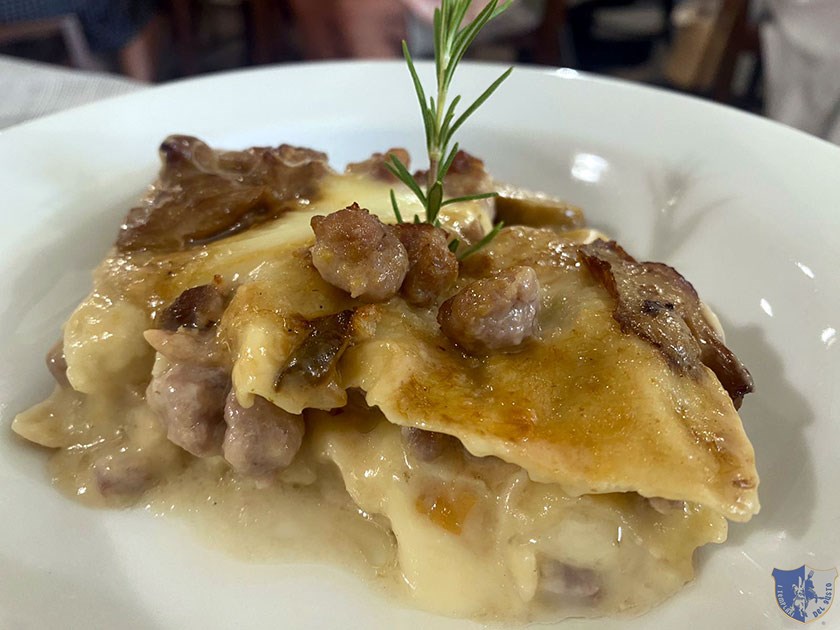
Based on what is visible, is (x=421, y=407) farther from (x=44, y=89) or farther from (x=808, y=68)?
(x=808, y=68)

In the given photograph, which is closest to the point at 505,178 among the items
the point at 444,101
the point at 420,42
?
the point at 444,101

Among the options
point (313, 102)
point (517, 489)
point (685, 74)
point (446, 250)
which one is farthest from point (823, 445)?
point (685, 74)

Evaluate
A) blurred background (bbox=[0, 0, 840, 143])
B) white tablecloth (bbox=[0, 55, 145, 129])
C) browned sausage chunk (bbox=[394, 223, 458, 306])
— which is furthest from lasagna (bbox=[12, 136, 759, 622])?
blurred background (bbox=[0, 0, 840, 143])

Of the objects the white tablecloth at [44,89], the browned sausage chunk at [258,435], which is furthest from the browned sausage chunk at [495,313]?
the white tablecloth at [44,89]

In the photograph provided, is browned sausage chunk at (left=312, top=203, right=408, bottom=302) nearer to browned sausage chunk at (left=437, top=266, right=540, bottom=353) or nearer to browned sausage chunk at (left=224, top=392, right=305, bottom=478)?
browned sausage chunk at (left=437, top=266, right=540, bottom=353)

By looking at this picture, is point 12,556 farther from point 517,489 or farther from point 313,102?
point 313,102

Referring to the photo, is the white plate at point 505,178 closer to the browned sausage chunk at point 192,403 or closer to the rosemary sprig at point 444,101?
the browned sausage chunk at point 192,403

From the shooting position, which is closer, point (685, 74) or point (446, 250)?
point (446, 250)

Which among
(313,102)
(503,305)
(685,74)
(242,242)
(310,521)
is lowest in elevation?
(685,74)

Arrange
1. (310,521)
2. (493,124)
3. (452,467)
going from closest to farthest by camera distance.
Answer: (452,467) < (310,521) < (493,124)
